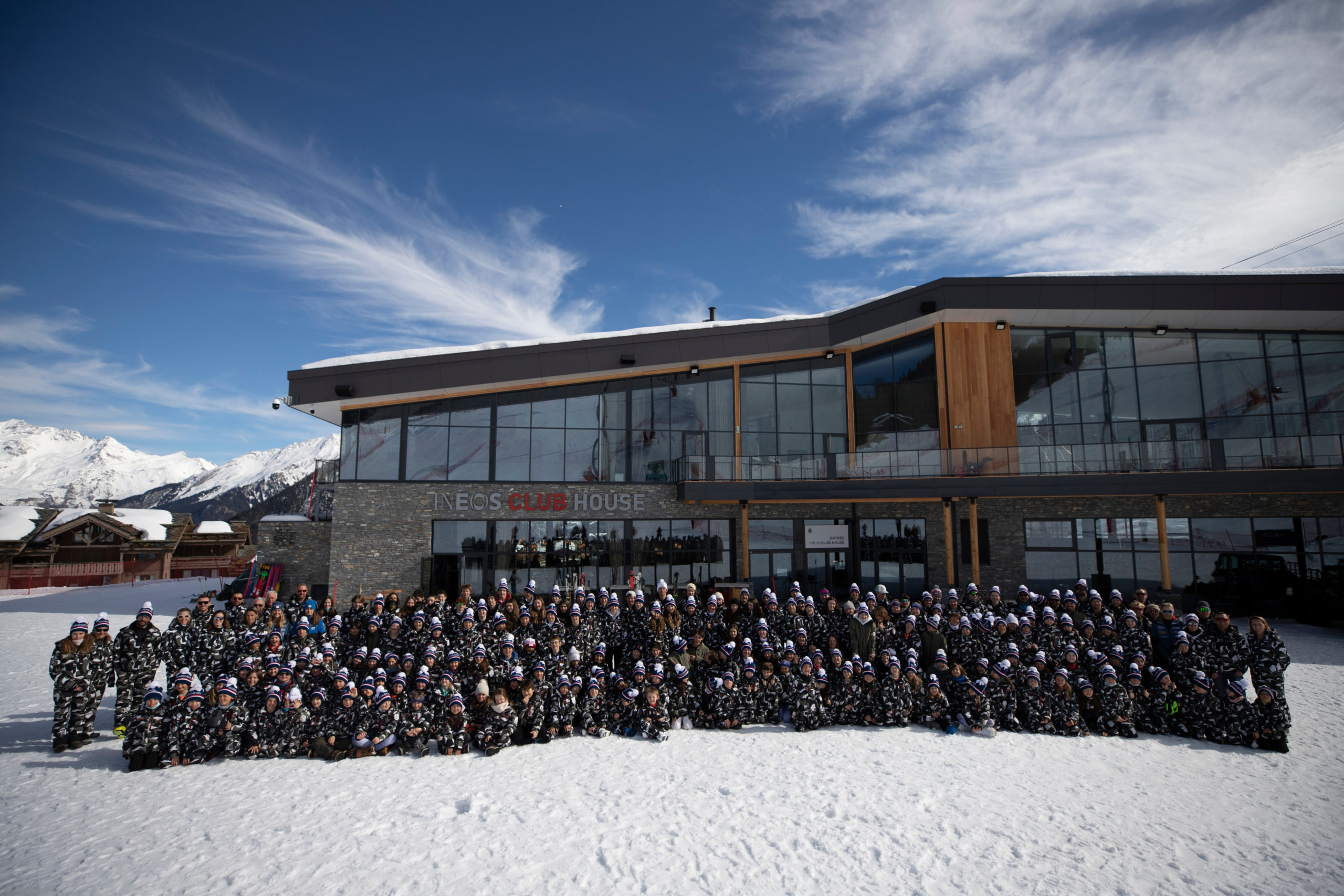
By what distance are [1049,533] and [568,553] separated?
13.4m

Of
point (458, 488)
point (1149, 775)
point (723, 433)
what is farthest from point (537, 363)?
point (1149, 775)

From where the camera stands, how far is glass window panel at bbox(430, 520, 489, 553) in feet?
59.3

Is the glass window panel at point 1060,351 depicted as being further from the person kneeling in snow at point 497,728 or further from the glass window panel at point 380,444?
the glass window panel at point 380,444

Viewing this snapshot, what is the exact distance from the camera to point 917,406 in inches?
773

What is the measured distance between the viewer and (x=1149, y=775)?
7641 mm

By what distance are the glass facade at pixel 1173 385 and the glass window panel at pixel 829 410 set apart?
483 cm

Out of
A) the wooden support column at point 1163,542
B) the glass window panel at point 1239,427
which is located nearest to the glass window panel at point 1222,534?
the wooden support column at point 1163,542

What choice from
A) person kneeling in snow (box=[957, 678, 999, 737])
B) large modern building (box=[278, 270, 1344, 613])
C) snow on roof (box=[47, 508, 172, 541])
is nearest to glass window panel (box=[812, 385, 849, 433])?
large modern building (box=[278, 270, 1344, 613])

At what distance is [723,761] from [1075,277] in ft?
54.9

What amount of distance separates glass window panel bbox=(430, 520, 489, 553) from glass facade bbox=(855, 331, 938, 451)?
8.67 meters

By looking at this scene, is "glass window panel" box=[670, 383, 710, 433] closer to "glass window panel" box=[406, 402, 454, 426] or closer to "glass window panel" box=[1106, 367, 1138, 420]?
"glass window panel" box=[406, 402, 454, 426]

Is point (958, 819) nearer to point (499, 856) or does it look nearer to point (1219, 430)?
point (499, 856)

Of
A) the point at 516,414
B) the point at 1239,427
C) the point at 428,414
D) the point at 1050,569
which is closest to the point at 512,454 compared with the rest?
the point at 516,414

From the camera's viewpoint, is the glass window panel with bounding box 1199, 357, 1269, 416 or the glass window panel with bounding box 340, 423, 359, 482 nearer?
the glass window panel with bounding box 340, 423, 359, 482
